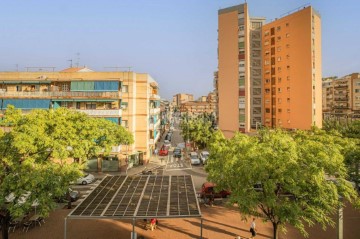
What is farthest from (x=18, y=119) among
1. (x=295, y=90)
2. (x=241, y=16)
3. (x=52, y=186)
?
(x=295, y=90)

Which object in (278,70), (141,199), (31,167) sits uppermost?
(278,70)

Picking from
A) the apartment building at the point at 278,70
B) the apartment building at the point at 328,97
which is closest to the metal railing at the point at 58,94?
the apartment building at the point at 278,70

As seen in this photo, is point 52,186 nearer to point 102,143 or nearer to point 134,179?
point 134,179

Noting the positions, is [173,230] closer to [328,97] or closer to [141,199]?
[141,199]

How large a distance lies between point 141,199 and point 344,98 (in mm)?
81511

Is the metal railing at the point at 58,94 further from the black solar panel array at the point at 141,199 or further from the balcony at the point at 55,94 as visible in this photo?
the black solar panel array at the point at 141,199

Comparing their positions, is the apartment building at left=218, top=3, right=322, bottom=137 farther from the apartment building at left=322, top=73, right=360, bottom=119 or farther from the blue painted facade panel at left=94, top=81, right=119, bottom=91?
the apartment building at left=322, top=73, right=360, bottom=119

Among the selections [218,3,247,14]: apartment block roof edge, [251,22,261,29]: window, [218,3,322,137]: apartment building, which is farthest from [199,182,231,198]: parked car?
[251,22,261,29]: window

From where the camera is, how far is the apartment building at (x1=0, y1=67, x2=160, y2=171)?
38.2m

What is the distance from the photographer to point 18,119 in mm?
17938

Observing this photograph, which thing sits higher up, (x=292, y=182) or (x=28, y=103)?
(x=28, y=103)

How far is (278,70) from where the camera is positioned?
5384 cm


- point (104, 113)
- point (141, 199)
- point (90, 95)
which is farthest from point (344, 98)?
point (141, 199)

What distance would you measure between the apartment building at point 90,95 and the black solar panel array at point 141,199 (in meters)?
17.1
